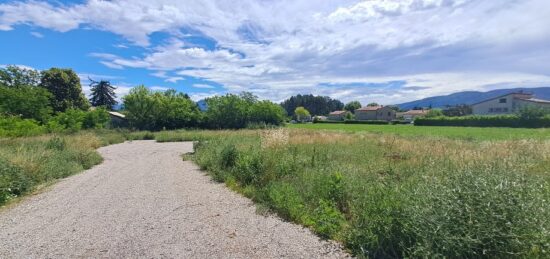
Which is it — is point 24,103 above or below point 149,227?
above

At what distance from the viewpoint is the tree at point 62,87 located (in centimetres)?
4916

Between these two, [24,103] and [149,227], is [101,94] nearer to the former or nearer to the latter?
[24,103]

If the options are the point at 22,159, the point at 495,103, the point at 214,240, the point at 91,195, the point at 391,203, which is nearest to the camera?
the point at 391,203

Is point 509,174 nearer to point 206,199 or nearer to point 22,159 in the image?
point 206,199

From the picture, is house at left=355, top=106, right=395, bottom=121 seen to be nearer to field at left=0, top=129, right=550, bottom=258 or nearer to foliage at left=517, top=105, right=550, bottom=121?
foliage at left=517, top=105, right=550, bottom=121

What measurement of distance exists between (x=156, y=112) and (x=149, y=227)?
40.5 metres

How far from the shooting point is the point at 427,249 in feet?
11.7

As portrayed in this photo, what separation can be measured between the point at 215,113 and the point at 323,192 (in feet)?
131

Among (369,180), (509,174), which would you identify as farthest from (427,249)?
(369,180)

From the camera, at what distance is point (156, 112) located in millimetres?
43688

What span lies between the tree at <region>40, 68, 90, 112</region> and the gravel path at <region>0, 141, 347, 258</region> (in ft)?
158

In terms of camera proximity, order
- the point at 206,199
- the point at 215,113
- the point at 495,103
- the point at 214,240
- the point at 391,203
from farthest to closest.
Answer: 1. the point at 495,103
2. the point at 215,113
3. the point at 206,199
4. the point at 214,240
5. the point at 391,203

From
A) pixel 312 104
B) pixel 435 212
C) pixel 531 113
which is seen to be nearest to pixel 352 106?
pixel 312 104

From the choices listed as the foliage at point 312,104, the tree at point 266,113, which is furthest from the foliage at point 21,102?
the foliage at point 312,104
